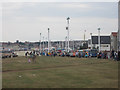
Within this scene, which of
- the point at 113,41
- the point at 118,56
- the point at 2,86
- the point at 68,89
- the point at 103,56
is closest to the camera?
the point at 68,89

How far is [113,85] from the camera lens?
44.9 ft

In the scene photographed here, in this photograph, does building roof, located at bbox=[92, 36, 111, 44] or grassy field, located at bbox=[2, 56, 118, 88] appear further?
building roof, located at bbox=[92, 36, 111, 44]

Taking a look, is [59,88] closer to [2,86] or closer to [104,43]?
[2,86]

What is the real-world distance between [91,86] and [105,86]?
29.5 inches

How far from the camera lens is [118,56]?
37406 mm

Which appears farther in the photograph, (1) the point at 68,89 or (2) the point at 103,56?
(2) the point at 103,56

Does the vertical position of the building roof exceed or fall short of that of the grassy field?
it exceeds it

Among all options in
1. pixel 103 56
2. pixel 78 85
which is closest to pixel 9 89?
pixel 78 85

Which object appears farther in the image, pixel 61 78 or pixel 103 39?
→ pixel 103 39

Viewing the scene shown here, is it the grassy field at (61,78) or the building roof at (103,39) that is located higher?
the building roof at (103,39)

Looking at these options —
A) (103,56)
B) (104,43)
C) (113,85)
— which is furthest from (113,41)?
(113,85)

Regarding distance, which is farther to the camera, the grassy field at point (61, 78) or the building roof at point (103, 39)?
the building roof at point (103, 39)

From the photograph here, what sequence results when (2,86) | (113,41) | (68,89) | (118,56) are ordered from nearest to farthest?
1. (68,89)
2. (2,86)
3. (118,56)
4. (113,41)

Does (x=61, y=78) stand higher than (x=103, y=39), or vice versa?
(x=103, y=39)
